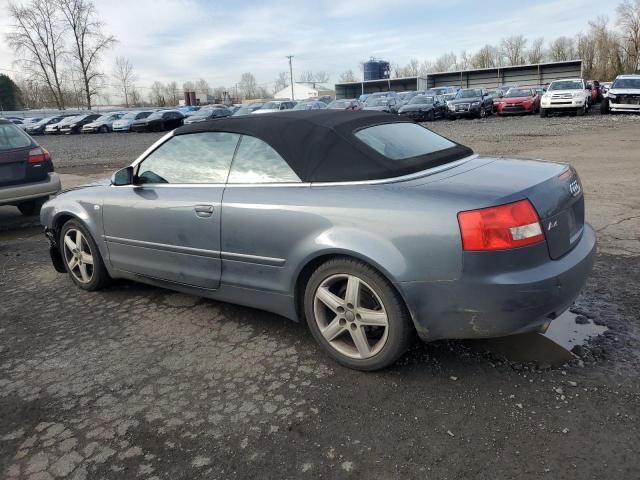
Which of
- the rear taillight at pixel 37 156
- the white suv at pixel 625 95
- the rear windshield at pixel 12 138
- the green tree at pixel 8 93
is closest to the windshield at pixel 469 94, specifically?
the white suv at pixel 625 95

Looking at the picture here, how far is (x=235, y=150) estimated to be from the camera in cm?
364

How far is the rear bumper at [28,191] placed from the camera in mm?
7234

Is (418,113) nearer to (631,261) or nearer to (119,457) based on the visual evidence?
(631,261)

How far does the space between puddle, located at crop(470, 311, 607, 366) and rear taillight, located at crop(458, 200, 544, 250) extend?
0.87 m

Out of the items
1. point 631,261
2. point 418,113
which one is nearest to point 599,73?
point 418,113

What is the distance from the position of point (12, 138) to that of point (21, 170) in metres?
0.49

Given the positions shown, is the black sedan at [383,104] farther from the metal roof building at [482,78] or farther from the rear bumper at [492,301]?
the metal roof building at [482,78]

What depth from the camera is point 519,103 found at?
91.6 feet

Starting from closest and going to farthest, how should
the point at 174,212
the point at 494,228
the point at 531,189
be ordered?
the point at 494,228, the point at 531,189, the point at 174,212

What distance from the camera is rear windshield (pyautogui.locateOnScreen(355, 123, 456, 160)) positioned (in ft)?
10.9

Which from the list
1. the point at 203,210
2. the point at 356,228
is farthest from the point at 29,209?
the point at 356,228

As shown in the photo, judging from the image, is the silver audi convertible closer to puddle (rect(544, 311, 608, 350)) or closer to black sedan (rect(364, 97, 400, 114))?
puddle (rect(544, 311, 608, 350))

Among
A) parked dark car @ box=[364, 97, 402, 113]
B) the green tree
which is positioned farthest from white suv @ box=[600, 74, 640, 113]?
the green tree

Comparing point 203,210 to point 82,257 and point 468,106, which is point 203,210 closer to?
point 82,257
